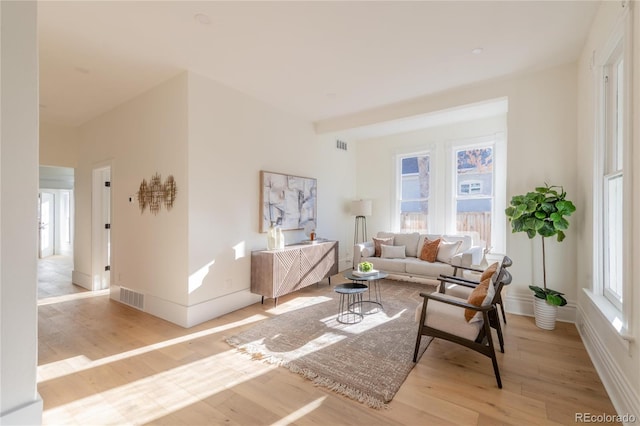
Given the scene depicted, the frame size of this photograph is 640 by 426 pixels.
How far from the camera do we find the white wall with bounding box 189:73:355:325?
3439 mm

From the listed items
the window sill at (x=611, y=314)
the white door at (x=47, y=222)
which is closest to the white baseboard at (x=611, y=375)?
the window sill at (x=611, y=314)

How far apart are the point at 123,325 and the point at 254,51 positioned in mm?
3492

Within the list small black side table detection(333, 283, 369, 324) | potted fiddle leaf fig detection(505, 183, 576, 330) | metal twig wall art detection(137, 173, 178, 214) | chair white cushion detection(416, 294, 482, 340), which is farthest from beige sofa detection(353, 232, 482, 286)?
metal twig wall art detection(137, 173, 178, 214)

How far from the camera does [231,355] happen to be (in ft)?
8.71

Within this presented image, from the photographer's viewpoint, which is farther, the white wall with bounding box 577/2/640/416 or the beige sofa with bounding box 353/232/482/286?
the beige sofa with bounding box 353/232/482/286

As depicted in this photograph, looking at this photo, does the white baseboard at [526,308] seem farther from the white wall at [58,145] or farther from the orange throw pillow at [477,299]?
the white wall at [58,145]

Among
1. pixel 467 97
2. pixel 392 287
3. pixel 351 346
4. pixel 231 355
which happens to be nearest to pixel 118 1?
pixel 231 355

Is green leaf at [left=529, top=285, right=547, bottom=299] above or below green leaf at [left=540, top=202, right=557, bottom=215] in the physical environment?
below

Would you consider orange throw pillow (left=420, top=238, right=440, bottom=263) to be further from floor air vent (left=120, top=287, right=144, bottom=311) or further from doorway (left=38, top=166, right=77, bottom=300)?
doorway (left=38, top=166, right=77, bottom=300)

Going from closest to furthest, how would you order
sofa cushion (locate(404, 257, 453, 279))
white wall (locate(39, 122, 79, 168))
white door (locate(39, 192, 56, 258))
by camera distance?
sofa cushion (locate(404, 257, 453, 279))
white wall (locate(39, 122, 79, 168))
white door (locate(39, 192, 56, 258))

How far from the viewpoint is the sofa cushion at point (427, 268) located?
15.1ft

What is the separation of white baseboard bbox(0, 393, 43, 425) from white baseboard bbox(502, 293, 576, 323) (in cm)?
446

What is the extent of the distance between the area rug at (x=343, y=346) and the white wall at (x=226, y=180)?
80 cm

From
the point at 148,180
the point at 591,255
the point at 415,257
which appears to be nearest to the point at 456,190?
the point at 415,257
